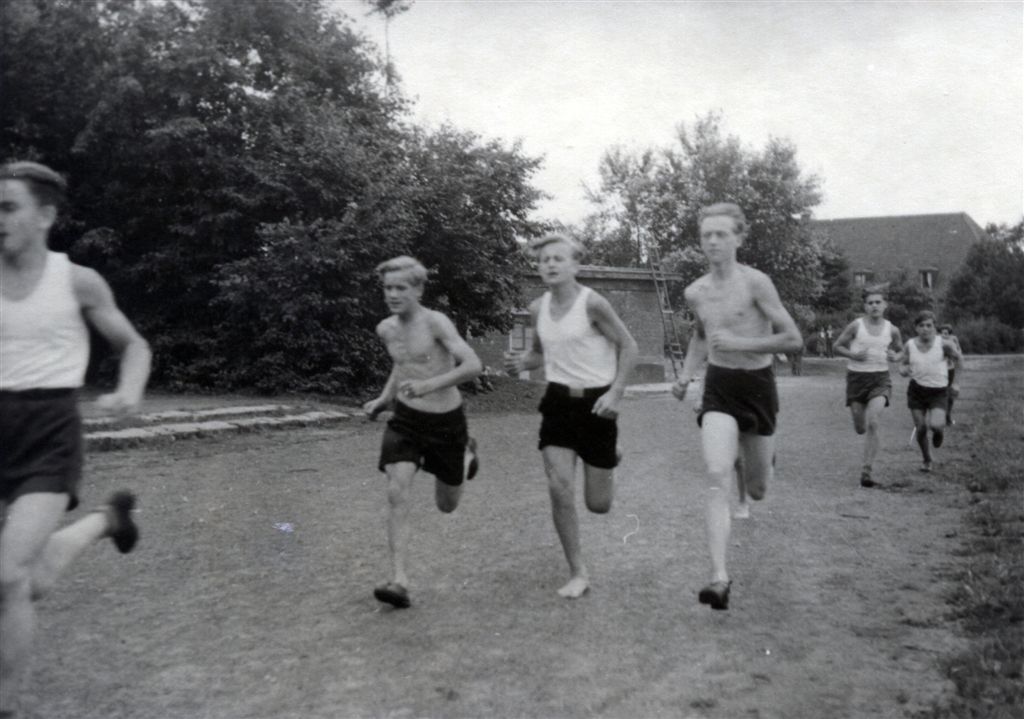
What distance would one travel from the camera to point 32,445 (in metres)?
3.67

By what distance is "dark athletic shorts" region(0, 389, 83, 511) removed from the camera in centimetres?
366

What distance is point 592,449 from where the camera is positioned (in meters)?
5.46

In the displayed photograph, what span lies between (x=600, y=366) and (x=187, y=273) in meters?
18.9

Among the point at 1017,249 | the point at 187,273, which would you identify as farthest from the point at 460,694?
the point at 1017,249

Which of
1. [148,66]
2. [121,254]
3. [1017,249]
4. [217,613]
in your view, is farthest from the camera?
[1017,249]

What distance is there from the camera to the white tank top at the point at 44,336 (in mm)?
3703

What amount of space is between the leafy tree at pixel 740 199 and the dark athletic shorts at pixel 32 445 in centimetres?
4604

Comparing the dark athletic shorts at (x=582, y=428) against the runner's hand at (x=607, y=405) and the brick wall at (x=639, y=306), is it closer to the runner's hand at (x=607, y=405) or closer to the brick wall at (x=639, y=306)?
the runner's hand at (x=607, y=405)

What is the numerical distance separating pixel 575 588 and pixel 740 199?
45436 millimetres

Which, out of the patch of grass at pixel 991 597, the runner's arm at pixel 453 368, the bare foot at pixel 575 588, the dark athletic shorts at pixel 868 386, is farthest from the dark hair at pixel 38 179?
the dark athletic shorts at pixel 868 386

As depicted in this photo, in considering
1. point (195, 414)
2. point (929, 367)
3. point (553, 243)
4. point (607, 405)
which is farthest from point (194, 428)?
→ point (607, 405)

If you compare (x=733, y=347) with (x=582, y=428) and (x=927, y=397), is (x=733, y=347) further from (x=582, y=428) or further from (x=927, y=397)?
(x=927, y=397)

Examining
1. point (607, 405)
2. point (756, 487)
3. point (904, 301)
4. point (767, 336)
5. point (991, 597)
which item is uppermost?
point (904, 301)

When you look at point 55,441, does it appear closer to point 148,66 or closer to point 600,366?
point 600,366
